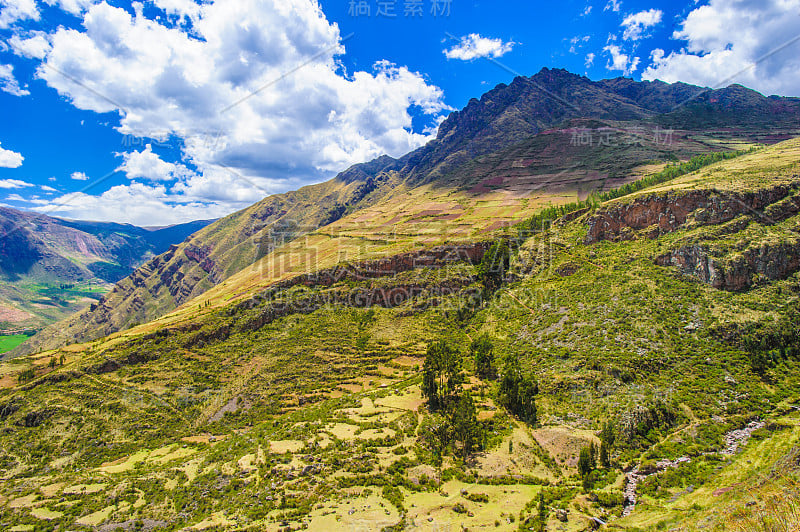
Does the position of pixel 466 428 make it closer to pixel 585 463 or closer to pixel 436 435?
pixel 436 435

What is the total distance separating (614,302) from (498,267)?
2673 centimetres

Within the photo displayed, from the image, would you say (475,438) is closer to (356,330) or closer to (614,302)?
(614,302)

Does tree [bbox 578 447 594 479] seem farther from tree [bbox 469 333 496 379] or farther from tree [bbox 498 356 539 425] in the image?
tree [bbox 469 333 496 379]

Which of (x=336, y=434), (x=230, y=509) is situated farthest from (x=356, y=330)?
(x=230, y=509)

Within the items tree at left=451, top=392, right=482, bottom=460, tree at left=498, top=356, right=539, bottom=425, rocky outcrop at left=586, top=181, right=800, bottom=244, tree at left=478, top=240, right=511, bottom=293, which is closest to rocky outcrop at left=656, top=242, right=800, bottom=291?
rocky outcrop at left=586, top=181, right=800, bottom=244

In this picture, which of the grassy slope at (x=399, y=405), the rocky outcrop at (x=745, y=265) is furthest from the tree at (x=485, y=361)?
the rocky outcrop at (x=745, y=265)

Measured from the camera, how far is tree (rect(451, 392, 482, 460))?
36281 millimetres

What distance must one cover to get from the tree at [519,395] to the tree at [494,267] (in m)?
31.0

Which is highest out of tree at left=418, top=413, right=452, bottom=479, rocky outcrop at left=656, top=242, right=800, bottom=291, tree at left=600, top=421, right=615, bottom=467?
rocky outcrop at left=656, top=242, right=800, bottom=291

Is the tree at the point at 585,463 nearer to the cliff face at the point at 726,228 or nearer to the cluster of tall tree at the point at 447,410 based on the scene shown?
the cluster of tall tree at the point at 447,410

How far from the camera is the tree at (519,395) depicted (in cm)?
3984

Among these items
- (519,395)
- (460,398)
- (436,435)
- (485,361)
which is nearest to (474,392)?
(460,398)

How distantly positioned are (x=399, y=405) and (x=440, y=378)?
7.09 metres

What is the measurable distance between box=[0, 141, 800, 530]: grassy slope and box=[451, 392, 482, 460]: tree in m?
2.29
